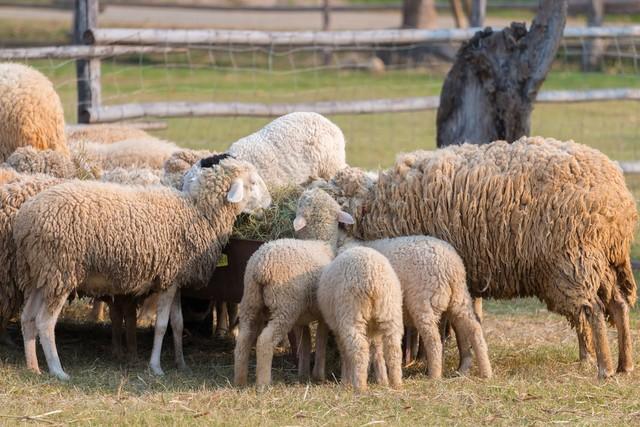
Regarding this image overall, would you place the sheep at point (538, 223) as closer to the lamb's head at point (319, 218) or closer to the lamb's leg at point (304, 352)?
the lamb's head at point (319, 218)

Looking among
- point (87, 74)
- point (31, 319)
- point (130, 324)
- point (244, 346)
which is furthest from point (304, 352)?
point (87, 74)

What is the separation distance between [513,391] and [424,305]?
616mm

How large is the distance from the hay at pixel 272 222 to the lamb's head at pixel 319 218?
22cm

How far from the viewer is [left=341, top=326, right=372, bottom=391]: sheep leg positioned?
5.62 m

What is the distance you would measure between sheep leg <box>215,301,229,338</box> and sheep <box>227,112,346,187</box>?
94 cm

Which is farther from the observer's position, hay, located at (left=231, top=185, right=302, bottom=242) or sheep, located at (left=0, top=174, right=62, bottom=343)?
hay, located at (left=231, top=185, right=302, bottom=242)

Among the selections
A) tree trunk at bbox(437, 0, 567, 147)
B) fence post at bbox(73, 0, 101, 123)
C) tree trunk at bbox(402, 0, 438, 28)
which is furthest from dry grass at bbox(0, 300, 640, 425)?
tree trunk at bbox(402, 0, 438, 28)

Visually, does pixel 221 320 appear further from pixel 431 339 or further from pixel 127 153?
pixel 431 339

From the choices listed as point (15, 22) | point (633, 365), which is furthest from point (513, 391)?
point (15, 22)

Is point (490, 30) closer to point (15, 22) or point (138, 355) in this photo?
point (138, 355)

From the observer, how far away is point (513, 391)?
571cm

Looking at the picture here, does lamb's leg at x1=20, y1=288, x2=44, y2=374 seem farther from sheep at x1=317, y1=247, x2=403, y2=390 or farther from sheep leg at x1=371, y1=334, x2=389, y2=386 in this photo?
sheep leg at x1=371, y1=334, x2=389, y2=386

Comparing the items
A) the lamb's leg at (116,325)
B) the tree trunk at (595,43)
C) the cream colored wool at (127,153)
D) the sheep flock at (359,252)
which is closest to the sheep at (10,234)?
the sheep flock at (359,252)

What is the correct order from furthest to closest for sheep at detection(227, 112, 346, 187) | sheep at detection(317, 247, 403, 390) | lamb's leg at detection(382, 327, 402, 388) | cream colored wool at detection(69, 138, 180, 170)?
cream colored wool at detection(69, 138, 180, 170)
sheep at detection(227, 112, 346, 187)
lamb's leg at detection(382, 327, 402, 388)
sheep at detection(317, 247, 403, 390)
